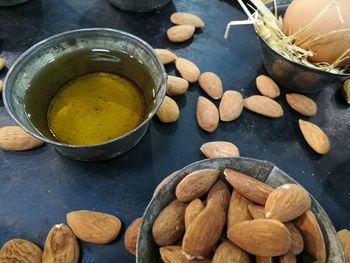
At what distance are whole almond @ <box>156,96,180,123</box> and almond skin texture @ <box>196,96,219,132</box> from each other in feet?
0.16

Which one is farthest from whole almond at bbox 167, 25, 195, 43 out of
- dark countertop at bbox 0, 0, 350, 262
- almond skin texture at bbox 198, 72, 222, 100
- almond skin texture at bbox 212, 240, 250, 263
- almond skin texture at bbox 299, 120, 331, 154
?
almond skin texture at bbox 212, 240, 250, 263

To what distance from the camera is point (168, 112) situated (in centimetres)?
71

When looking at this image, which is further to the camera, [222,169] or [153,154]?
[153,154]

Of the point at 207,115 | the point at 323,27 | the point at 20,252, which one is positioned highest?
the point at 323,27

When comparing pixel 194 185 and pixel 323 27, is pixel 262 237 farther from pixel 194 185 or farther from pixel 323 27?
pixel 323 27

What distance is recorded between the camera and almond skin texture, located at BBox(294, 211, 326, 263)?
0.45 m

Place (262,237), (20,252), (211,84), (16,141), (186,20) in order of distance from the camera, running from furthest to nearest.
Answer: (186,20) < (211,84) < (16,141) < (20,252) < (262,237)

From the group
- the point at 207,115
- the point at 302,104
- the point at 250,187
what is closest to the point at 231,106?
the point at 207,115

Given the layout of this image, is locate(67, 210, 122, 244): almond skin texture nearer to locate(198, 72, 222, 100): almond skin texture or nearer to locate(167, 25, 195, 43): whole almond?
locate(198, 72, 222, 100): almond skin texture

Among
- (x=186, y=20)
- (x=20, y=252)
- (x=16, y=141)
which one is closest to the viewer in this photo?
(x=20, y=252)

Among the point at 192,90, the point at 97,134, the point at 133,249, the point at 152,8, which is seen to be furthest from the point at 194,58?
the point at 133,249

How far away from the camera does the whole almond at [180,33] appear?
87 centimetres

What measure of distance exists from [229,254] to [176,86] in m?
0.41

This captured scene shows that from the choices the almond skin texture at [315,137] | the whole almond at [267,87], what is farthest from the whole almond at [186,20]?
the almond skin texture at [315,137]
